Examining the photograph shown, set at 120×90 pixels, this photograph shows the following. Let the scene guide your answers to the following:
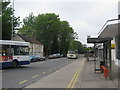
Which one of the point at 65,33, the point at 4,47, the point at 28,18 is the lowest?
the point at 4,47

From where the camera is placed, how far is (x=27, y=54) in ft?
73.7

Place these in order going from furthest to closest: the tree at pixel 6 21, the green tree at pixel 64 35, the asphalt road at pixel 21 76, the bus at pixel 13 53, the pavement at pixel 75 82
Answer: the green tree at pixel 64 35 < the tree at pixel 6 21 < the bus at pixel 13 53 < the asphalt road at pixel 21 76 < the pavement at pixel 75 82

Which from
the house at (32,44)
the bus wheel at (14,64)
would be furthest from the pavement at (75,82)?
the house at (32,44)

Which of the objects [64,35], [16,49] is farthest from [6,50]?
[64,35]

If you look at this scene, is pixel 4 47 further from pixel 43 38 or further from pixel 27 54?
pixel 43 38

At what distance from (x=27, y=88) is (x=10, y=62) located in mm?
10810

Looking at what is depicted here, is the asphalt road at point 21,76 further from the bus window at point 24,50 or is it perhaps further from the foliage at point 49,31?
the foliage at point 49,31

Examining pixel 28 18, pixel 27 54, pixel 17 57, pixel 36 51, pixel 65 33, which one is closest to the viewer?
pixel 17 57

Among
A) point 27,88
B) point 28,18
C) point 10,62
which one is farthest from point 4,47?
point 28,18

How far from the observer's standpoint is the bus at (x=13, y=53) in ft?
62.9

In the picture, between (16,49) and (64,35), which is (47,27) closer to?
(64,35)

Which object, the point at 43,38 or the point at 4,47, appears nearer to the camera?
the point at 4,47

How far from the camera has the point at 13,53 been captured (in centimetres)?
2053

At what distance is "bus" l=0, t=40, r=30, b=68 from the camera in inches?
755
